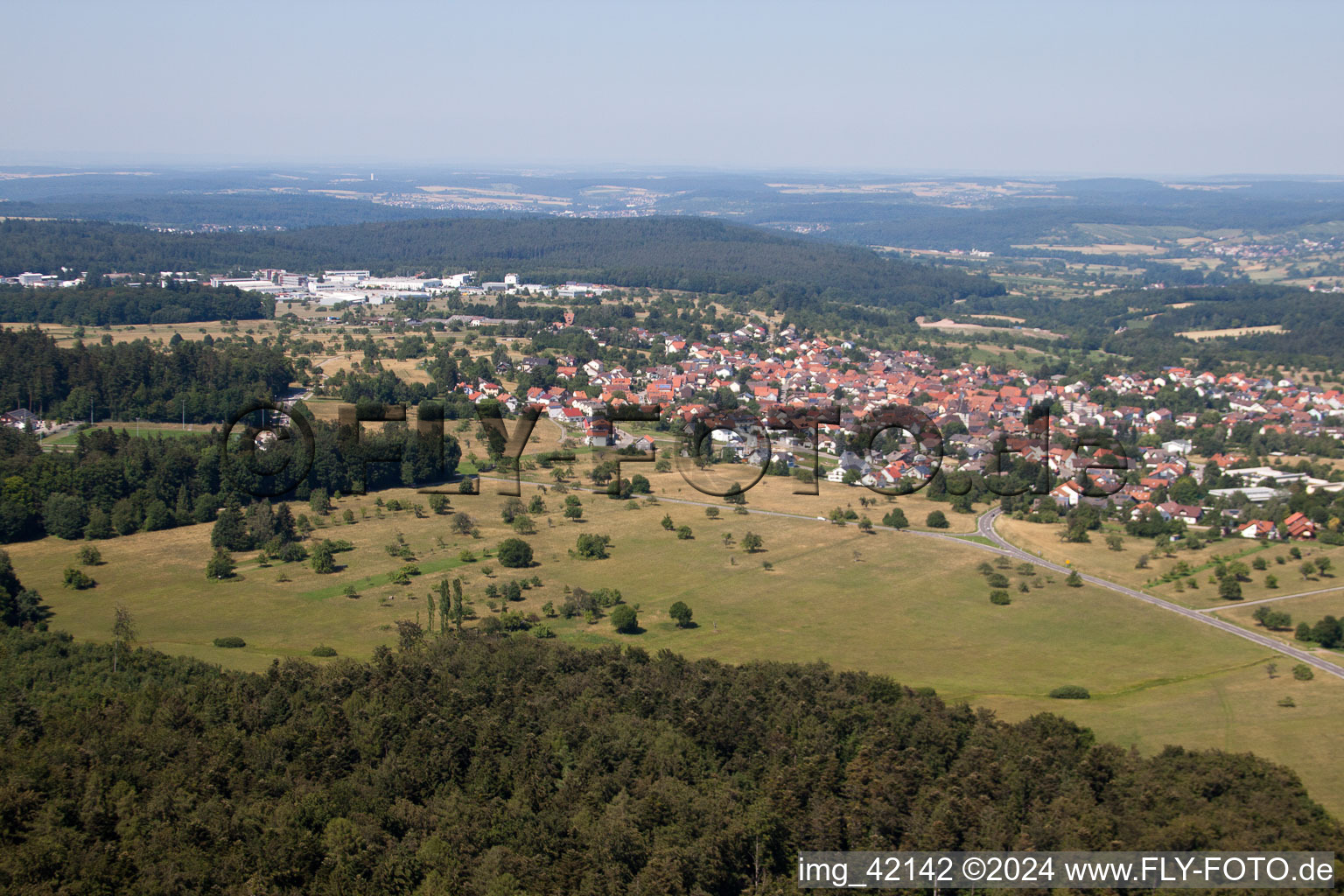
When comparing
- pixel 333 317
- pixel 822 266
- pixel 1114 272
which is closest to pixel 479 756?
pixel 333 317

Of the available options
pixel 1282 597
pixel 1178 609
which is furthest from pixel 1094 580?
pixel 1282 597

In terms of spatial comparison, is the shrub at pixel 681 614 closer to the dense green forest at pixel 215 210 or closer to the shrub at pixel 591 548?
the shrub at pixel 591 548

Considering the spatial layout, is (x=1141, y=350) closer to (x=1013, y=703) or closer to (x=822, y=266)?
(x=822, y=266)

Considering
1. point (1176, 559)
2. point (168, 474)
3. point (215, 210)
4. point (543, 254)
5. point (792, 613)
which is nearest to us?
point (792, 613)

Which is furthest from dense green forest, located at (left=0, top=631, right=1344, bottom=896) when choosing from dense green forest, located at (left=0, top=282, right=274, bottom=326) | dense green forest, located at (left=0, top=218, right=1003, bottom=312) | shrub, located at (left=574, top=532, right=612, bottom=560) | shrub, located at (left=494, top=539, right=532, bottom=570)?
dense green forest, located at (left=0, top=218, right=1003, bottom=312)

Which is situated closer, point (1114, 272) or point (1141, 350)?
point (1141, 350)

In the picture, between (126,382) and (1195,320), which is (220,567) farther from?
(1195,320)
